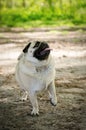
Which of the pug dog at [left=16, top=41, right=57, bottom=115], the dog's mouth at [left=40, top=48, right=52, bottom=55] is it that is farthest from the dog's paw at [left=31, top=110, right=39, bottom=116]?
the dog's mouth at [left=40, top=48, right=52, bottom=55]

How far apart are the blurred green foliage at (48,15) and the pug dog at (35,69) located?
21504 mm

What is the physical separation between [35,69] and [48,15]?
27298 mm

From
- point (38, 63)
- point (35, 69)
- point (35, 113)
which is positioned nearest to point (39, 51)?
point (38, 63)

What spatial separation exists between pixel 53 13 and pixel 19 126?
2885 cm

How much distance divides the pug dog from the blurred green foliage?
21504mm

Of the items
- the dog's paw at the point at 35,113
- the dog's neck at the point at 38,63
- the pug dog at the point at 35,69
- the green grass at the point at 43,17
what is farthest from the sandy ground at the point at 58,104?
the green grass at the point at 43,17

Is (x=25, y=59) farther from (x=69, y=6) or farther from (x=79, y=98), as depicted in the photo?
(x=69, y=6)

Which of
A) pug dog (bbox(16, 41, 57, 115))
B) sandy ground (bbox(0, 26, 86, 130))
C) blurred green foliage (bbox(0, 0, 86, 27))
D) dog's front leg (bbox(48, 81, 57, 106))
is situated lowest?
blurred green foliage (bbox(0, 0, 86, 27))

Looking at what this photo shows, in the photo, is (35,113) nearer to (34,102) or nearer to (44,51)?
(34,102)

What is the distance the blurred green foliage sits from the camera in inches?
1226

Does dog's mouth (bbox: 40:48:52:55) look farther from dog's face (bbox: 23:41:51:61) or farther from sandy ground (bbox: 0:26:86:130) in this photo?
sandy ground (bbox: 0:26:86:130)

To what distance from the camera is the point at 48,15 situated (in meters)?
34.5

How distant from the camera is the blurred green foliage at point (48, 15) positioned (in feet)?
102

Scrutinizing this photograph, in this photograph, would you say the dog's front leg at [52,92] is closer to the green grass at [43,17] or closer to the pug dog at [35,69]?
the pug dog at [35,69]
